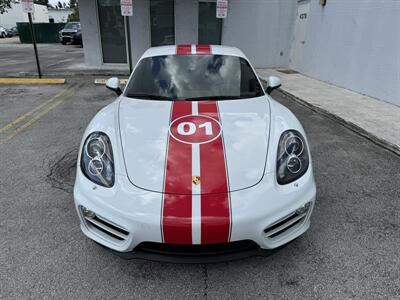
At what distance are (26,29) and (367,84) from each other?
2944 cm

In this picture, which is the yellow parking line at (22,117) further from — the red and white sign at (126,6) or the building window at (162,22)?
the building window at (162,22)

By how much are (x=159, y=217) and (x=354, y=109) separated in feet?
19.4

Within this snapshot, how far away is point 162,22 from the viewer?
445 inches

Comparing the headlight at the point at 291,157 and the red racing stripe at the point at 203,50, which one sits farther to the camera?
the red racing stripe at the point at 203,50

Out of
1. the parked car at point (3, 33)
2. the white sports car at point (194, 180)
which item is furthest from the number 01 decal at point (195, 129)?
the parked car at point (3, 33)

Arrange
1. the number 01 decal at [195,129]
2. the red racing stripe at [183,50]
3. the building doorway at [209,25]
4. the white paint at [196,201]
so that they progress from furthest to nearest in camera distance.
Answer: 1. the building doorway at [209,25]
2. the red racing stripe at [183,50]
3. the number 01 decal at [195,129]
4. the white paint at [196,201]

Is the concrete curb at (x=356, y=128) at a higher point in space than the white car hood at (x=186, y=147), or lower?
lower

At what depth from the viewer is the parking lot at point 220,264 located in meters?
1.99

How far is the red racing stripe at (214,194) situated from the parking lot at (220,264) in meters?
0.51

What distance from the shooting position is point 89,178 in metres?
2.07

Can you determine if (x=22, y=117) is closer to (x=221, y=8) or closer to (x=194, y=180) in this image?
(x=194, y=180)

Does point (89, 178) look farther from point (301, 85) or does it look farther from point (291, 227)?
point (301, 85)

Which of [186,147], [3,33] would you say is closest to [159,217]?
[186,147]

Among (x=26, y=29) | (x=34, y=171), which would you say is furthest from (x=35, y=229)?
(x=26, y=29)
